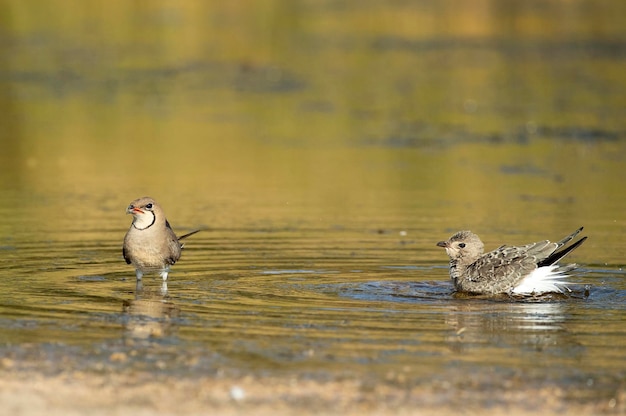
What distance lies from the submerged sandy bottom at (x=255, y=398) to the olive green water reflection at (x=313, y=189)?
0.13 metres

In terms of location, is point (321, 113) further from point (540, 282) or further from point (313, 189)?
point (540, 282)

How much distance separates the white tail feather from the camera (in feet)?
39.0

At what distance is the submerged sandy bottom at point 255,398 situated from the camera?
24.0 feet

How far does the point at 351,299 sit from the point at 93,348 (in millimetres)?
2948

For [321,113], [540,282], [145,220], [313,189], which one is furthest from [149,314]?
[321,113]

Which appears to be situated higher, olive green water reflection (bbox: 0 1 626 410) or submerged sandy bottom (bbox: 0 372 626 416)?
olive green water reflection (bbox: 0 1 626 410)

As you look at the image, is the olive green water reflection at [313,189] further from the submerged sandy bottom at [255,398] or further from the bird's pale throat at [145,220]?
the bird's pale throat at [145,220]

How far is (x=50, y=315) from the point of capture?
32.8 ft

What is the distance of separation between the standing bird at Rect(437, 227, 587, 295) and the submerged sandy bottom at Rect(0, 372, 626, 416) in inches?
161

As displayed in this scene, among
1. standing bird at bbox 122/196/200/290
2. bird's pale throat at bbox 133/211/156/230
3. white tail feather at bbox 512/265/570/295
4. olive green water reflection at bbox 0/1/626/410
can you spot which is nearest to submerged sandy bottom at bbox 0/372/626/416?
olive green water reflection at bbox 0/1/626/410

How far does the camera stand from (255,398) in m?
7.56

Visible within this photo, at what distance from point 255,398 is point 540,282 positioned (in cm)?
503

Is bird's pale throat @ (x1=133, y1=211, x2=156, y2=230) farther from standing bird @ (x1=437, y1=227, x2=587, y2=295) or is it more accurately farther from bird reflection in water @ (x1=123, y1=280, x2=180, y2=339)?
standing bird @ (x1=437, y1=227, x2=587, y2=295)

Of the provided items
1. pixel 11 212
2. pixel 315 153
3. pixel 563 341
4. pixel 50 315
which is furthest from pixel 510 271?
pixel 315 153
